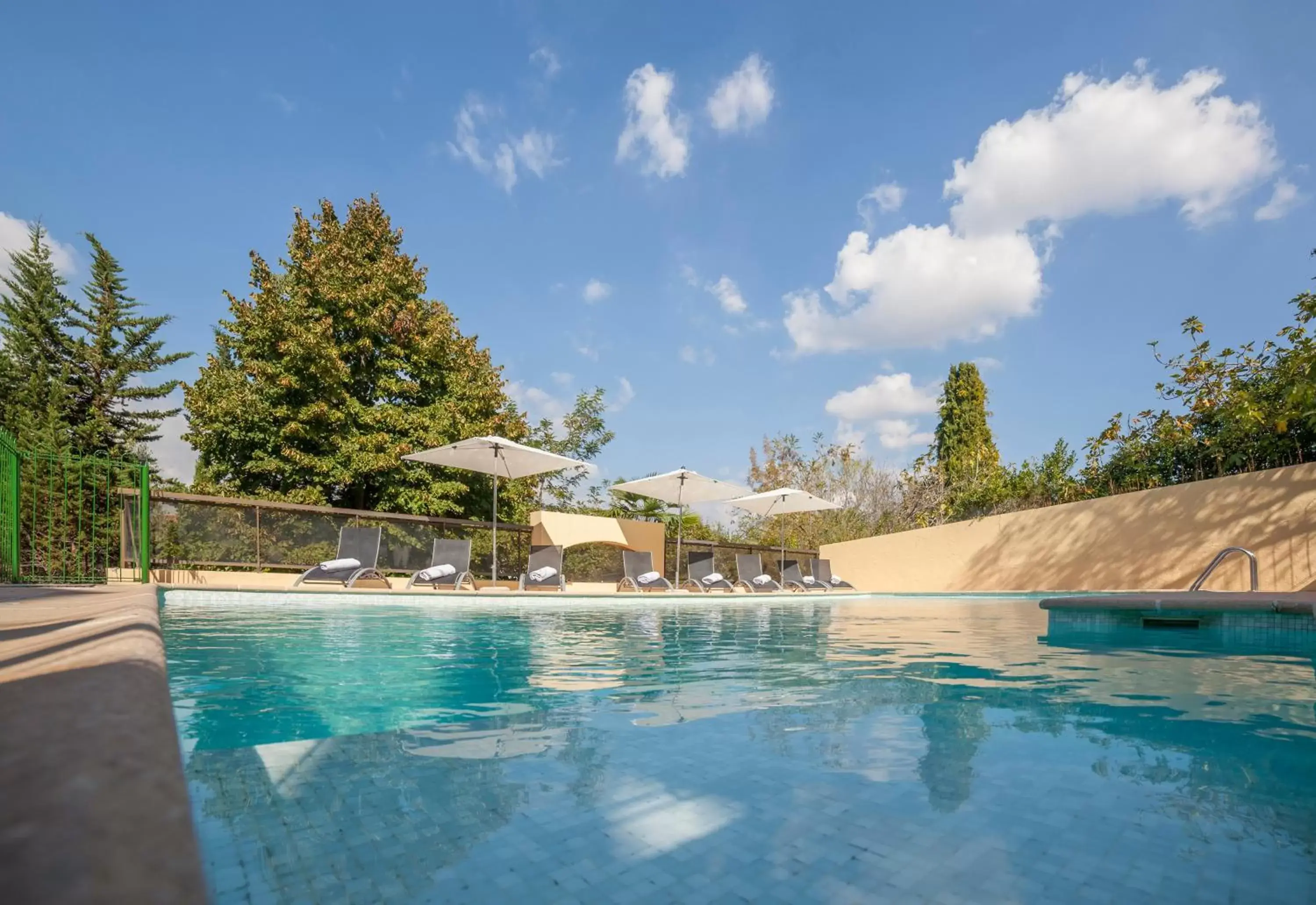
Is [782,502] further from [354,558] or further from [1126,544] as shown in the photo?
[354,558]

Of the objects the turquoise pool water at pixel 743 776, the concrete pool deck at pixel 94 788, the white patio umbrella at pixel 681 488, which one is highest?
the white patio umbrella at pixel 681 488

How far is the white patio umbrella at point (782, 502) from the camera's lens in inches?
627

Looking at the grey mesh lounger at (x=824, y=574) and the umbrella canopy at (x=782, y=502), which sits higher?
Result: the umbrella canopy at (x=782, y=502)

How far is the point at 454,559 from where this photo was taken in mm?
12352

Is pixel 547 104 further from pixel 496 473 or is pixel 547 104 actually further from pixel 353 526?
pixel 353 526

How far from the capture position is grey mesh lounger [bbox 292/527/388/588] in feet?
34.4

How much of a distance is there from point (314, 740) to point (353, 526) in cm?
980

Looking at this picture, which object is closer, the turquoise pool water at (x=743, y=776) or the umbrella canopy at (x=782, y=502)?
the turquoise pool water at (x=743, y=776)

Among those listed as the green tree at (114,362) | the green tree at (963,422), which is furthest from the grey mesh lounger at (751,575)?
the green tree at (114,362)

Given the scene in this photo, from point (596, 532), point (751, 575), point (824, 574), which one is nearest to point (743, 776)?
point (596, 532)

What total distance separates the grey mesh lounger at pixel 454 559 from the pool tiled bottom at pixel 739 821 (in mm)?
9075

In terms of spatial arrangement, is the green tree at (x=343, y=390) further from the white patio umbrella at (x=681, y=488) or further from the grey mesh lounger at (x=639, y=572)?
the grey mesh lounger at (x=639, y=572)

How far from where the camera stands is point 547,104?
18766 mm

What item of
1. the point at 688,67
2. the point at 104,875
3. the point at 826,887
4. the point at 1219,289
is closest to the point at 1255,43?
the point at 1219,289
